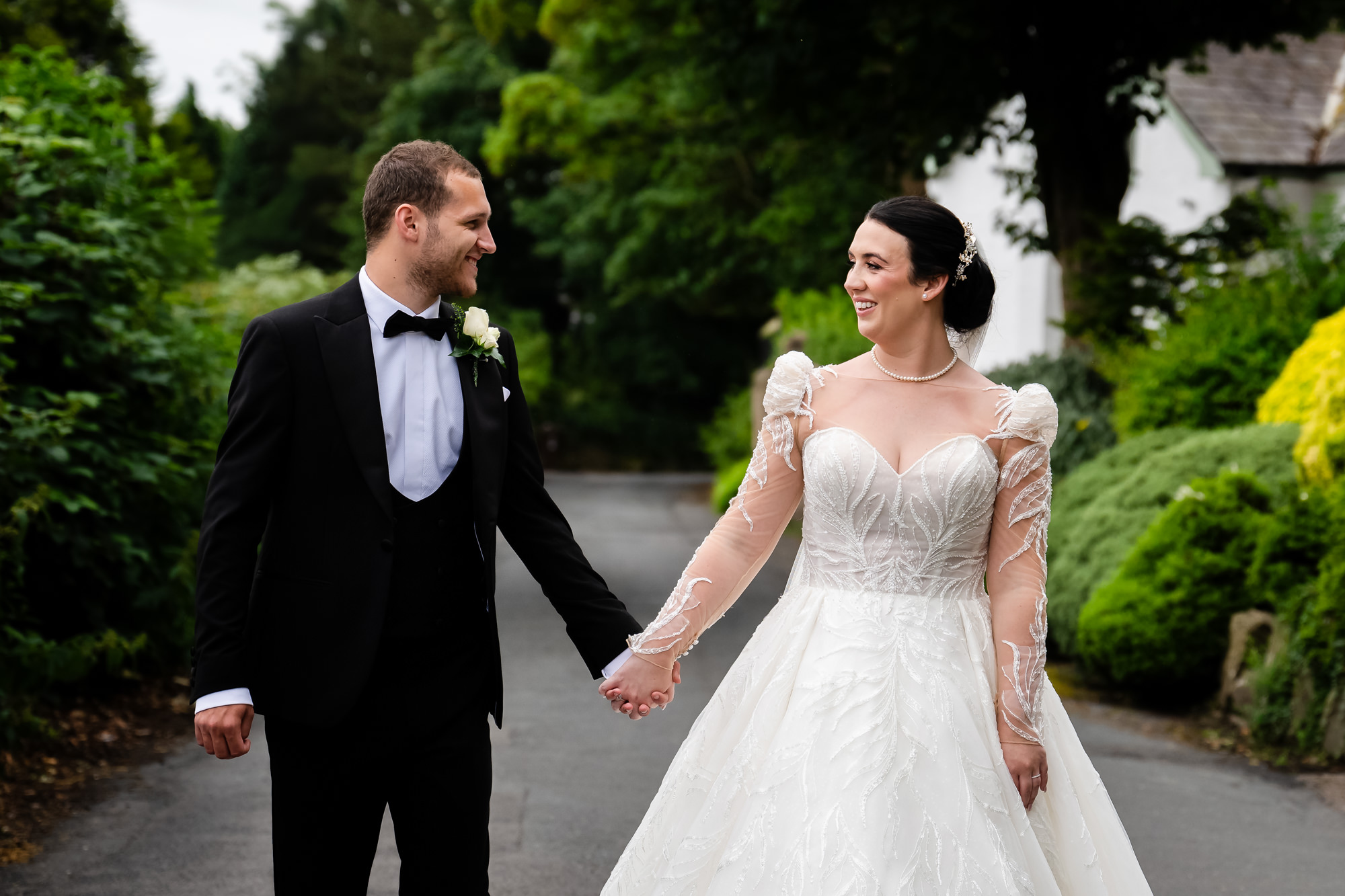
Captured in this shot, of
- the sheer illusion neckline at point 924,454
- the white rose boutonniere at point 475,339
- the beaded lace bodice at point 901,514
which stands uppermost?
the white rose boutonniere at point 475,339

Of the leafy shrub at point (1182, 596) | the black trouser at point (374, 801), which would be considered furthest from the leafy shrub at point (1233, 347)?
the black trouser at point (374, 801)

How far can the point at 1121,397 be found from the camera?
11.1 meters

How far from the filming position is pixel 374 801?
298cm

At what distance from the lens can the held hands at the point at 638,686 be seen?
10.9ft

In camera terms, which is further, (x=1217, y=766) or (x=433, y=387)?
(x=1217, y=766)

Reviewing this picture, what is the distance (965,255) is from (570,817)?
11.1ft

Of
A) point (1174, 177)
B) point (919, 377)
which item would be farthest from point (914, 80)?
point (919, 377)

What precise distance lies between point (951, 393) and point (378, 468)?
143 centimetres

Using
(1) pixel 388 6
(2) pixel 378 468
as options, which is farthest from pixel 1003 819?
(1) pixel 388 6

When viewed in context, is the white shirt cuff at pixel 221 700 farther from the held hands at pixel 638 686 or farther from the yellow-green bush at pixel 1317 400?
the yellow-green bush at pixel 1317 400

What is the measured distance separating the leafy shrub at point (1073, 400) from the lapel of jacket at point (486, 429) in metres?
8.51

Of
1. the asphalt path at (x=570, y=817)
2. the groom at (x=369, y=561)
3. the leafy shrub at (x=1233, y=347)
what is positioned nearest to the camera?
the groom at (x=369, y=561)

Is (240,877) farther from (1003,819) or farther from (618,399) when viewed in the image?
(618,399)

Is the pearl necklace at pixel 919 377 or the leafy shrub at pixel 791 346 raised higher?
the pearl necklace at pixel 919 377
